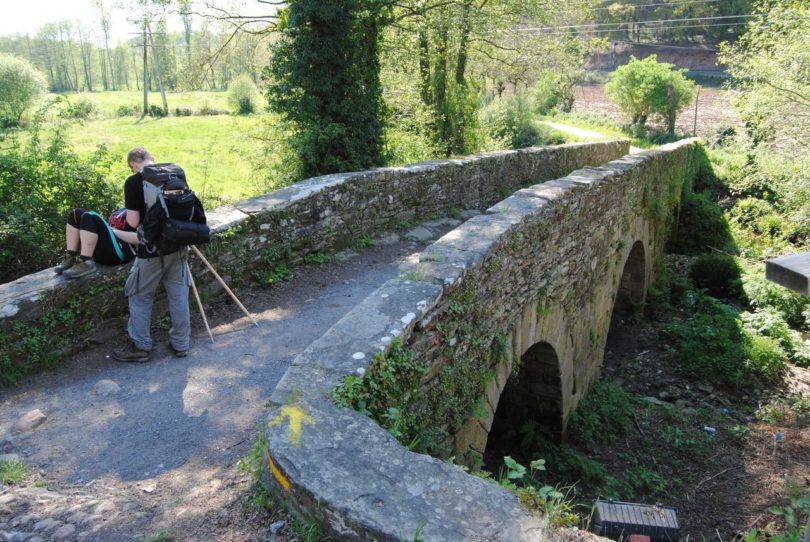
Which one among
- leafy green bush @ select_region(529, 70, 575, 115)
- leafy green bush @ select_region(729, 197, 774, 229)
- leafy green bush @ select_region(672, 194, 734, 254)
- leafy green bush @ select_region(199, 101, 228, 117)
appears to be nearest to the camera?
leafy green bush @ select_region(672, 194, 734, 254)

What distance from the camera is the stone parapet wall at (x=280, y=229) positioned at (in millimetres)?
4398

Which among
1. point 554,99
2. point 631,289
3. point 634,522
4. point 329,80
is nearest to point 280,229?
point 329,80

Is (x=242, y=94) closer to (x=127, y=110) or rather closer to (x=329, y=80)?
(x=127, y=110)

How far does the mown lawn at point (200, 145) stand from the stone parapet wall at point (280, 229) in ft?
6.38

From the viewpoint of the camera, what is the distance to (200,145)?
61.8ft

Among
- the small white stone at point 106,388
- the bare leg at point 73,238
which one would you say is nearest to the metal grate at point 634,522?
the small white stone at point 106,388

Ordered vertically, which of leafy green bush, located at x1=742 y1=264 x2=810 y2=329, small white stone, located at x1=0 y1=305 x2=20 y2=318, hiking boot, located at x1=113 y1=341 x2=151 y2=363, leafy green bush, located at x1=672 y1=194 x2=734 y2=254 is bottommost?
leafy green bush, located at x1=742 y1=264 x2=810 y2=329

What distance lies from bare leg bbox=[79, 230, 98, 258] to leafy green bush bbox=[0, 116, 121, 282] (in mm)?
1395

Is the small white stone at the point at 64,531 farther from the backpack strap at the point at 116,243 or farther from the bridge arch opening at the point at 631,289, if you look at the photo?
the bridge arch opening at the point at 631,289

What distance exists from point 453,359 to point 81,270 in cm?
303

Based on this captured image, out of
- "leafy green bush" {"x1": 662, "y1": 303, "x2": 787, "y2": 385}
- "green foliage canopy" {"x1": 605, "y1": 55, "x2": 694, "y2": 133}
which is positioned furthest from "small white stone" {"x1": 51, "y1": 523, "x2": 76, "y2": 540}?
"green foliage canopy" {"x1": 605, "y1": 55, "x2": 694, "y2": 133}

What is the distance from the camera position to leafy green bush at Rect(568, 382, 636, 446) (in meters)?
8.00

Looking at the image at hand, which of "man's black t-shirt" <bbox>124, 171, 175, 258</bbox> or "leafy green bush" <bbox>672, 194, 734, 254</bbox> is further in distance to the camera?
"leafy green bush" <bbox>672, 194, 734, 254</bbox>

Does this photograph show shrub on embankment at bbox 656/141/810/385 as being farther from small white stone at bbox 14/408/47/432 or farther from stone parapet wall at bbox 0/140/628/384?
small white stone at bbox 14/408/47/432
